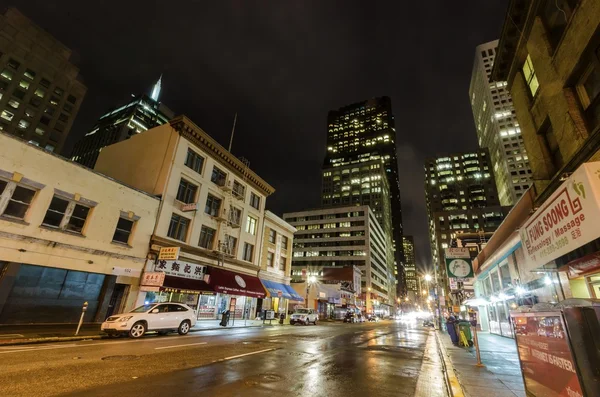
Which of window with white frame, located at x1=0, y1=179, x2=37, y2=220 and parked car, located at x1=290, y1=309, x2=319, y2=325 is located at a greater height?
window with white frame, located at x1=0, y1=179, x2=37, y2=220

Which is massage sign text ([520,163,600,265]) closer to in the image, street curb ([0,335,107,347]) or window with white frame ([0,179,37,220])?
street curb ([0,335,107,347])

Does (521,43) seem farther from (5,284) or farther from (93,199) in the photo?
(5,284)

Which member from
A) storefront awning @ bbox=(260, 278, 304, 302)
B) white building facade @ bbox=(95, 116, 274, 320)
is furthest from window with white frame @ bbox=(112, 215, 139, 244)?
storefront awning @ bbox=(260, 278, 304, 302)

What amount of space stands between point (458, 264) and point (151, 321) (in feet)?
54.1

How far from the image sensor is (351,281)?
70938mm

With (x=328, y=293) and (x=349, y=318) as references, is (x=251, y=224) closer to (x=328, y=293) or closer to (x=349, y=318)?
(x=349, y=318)

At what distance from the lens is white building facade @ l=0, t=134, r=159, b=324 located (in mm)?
14641

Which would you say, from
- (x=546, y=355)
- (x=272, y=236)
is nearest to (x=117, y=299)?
(x=272, y=236)

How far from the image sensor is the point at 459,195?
137250 mm

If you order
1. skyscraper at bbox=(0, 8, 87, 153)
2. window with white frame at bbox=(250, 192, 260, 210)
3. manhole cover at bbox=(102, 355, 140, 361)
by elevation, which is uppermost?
skyscraper at bbox=(0, 8, 87, 153)

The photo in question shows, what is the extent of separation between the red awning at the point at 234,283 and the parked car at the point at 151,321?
7544 mm

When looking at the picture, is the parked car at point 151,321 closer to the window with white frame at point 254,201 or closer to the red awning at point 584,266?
the red awning at point 584,266

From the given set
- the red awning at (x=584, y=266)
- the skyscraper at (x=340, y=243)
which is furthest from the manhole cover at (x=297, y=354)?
the skyscraper at (x=340, y=243)

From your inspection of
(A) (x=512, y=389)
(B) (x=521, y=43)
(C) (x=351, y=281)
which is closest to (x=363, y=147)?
(C) (x=351, y=281)
